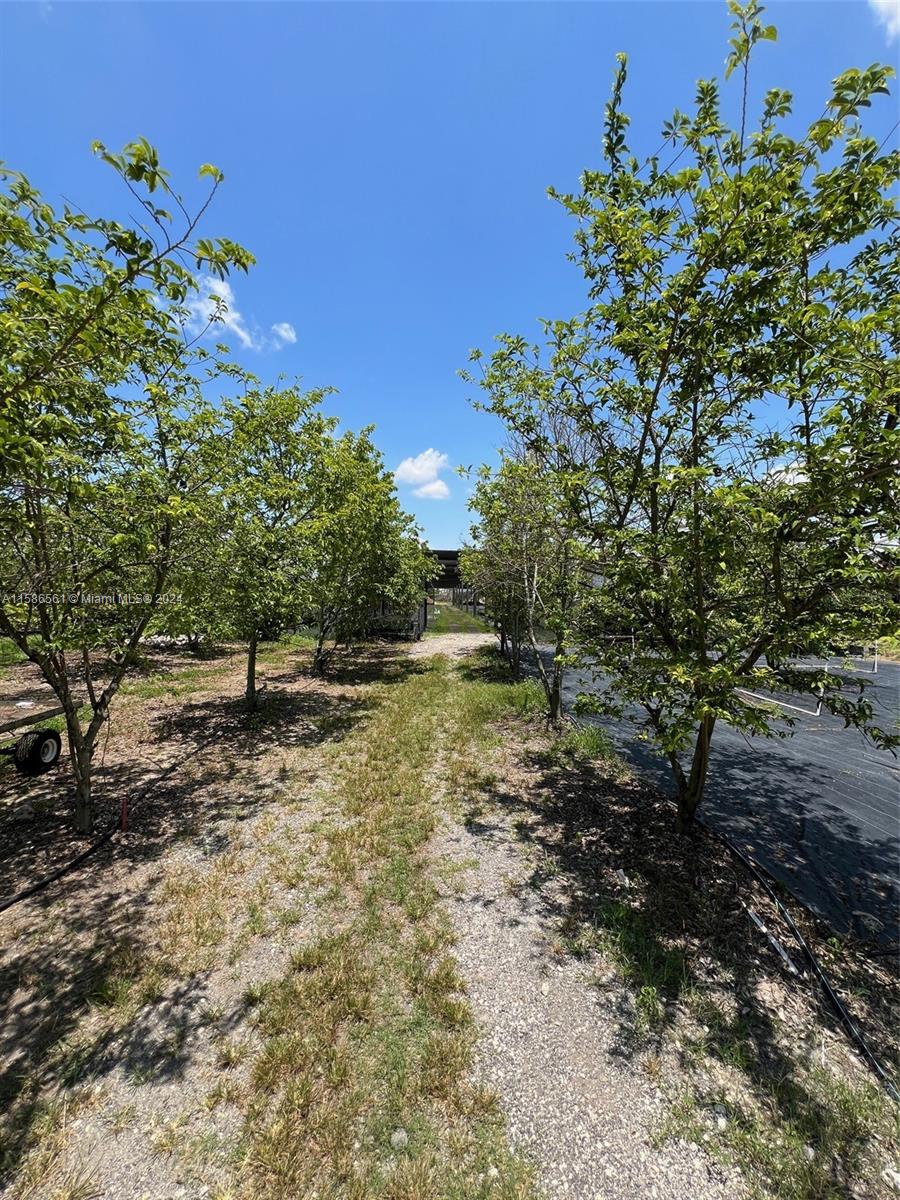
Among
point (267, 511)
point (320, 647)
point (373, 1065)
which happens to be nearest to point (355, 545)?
point (267, 511)

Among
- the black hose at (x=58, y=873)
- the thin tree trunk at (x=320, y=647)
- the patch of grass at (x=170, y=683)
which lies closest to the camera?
the black hose at (x=58, y=873)

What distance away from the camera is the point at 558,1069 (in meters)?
2.40

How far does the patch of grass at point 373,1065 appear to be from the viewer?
1907 millimetres

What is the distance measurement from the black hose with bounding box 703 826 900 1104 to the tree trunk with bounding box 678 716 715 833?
0.43 metres

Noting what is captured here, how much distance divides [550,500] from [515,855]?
363 cm

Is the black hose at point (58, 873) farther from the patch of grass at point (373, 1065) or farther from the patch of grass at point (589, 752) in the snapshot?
the patch of grass at point (589, 752)

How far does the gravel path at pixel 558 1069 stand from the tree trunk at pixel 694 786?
1782mm

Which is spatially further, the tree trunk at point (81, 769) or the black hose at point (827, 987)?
the tree trunk at point (81, 769)

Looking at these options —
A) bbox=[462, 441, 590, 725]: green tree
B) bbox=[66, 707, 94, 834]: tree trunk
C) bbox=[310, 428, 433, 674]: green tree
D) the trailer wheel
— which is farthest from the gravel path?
bbox=[310, 428, 433, 674]: green tree

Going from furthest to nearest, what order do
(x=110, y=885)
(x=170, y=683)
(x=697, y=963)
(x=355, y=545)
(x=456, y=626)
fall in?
(x=456, y=626)
(x=170, y=683)
(x=355, y=545)
(x=110, y=885)
(x=697, y=963)

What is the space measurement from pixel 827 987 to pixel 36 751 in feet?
26.5

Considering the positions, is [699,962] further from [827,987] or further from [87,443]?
[87,443]

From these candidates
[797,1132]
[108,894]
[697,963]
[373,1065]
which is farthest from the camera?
[108,894]

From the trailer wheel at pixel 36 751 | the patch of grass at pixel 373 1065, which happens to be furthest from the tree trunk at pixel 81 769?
the patch of grass at pixel 373 1065
